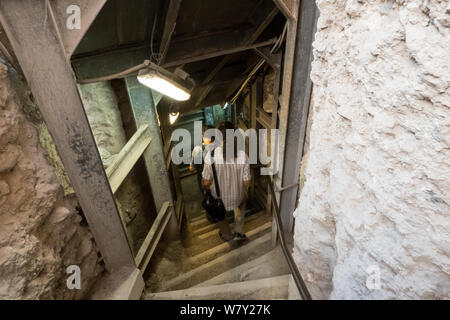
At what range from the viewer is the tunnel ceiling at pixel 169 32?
2.63 meters

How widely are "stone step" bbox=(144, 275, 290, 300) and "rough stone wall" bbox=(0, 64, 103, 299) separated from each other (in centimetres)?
110

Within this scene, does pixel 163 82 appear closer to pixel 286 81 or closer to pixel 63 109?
pixel 63 109

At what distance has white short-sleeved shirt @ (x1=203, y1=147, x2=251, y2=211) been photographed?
150 inches

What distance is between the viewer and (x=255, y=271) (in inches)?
135

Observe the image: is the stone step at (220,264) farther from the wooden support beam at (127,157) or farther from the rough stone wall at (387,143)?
the rough stone wall at (387,143)

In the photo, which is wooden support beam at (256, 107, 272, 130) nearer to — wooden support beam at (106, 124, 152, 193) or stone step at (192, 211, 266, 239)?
stone step at (192, 211, 266, 239)

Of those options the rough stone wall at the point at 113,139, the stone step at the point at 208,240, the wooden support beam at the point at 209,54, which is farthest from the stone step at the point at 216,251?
the wooden support beam at the point at 209,54

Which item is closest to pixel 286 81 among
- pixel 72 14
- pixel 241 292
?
pixel 72 14

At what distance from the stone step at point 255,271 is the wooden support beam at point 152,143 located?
1318 millimetres

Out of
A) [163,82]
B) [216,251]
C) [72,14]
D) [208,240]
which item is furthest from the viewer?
[208,240]

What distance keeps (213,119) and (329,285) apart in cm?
795

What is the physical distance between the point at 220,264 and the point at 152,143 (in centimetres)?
Answer: 203

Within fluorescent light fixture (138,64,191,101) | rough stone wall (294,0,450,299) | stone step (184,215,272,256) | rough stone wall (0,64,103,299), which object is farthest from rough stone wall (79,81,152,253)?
rough stone wall (294,0,450,299)

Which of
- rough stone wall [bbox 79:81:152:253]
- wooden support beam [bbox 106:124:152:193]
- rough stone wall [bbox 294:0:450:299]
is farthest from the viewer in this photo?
rough stone wall [bbox 79:81:152:253]
